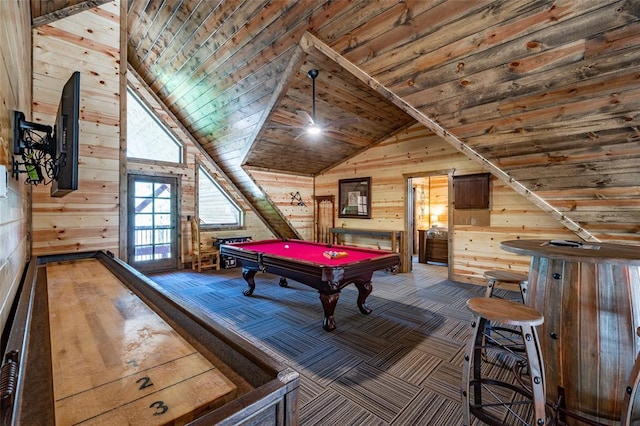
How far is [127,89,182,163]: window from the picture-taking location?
5.18 m

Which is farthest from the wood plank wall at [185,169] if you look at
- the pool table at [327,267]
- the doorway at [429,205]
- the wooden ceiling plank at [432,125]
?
the doorway at [429,205]

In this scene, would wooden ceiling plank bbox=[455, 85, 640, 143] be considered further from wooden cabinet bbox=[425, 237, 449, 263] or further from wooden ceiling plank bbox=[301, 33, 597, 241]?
wooden cabinet bbox=[425, 237, 449, 263]

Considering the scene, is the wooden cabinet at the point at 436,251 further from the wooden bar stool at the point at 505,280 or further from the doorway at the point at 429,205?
the wooden bar stool at the point at 505,280

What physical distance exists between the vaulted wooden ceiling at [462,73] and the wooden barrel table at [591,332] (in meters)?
1.36

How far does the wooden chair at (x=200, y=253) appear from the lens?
5.58 meters

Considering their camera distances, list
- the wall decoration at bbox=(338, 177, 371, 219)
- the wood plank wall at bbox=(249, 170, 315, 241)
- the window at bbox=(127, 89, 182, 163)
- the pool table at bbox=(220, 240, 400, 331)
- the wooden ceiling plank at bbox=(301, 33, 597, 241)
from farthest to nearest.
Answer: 1. the wall decoration at bbox=(338, 177, 371, 219)
2. the wood plank wall at bbox=(249, 170, 315, 241)
3. the window at bbox=(127, 89, 182, 163)
4. the wooden ceiling plank at bbox=(301, 33, 597, 241)
5. the pool table at bbox=(220, 240, 400, 331)

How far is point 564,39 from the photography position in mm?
1921

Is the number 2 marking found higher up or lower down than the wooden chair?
higher up

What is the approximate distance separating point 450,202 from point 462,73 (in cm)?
301

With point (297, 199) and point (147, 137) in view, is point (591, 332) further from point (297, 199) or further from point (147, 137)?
point (147, 137)

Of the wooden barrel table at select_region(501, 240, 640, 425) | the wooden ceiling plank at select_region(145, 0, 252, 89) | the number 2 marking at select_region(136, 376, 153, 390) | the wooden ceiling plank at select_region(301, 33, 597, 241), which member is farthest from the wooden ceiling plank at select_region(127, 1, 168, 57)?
the wooden barrel table at select_region(501, 240, 640, 425)

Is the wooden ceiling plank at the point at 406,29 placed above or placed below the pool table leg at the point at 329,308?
above

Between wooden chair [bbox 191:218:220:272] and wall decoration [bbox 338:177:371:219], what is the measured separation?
2.92 metres

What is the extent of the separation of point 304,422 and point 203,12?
13.6ft
